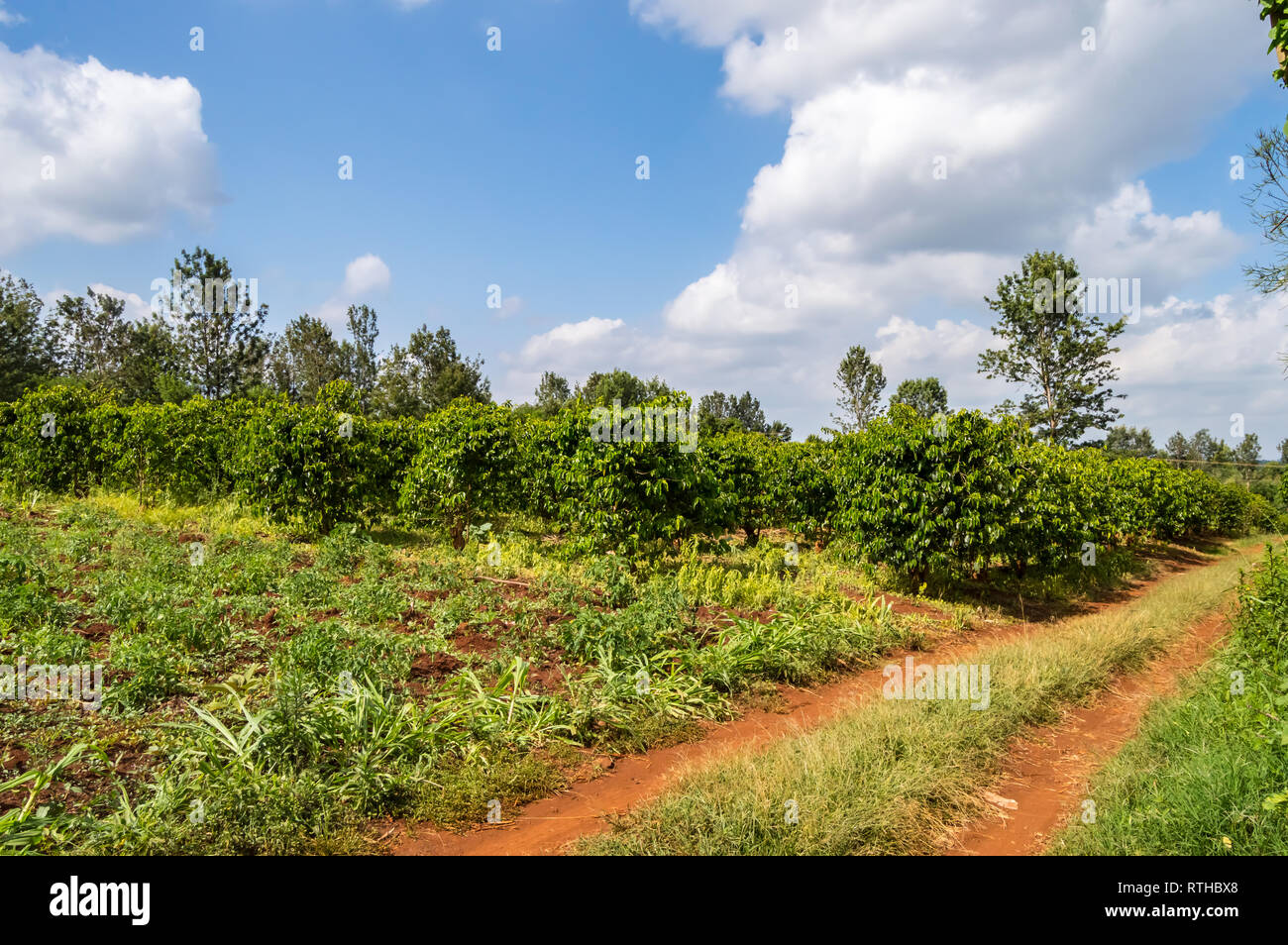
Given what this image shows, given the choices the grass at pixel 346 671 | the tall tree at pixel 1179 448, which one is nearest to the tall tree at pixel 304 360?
the grass at pixel 346 671

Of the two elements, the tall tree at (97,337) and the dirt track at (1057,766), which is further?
the tall tree at (97,337)

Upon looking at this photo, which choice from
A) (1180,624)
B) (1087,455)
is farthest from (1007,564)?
(1087,455)

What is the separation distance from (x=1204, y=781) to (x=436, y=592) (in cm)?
701

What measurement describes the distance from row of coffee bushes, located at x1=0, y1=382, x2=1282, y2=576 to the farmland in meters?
0.06

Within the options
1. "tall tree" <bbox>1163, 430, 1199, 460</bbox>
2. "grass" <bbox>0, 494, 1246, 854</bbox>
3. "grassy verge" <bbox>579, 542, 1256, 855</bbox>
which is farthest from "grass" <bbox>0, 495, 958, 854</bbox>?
"tall tree" <bbox>1163, 430, 1199, 460</bbox>

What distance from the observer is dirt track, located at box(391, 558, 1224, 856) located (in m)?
3.72

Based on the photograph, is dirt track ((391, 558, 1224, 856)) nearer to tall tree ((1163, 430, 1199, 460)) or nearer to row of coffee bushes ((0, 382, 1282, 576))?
row of coffee bushes ((0, 382, 1282, 576))

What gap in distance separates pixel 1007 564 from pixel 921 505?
5.60 m

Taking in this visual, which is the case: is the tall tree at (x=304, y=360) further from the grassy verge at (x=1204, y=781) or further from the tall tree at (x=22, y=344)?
the grassy verge at (x=1204, y=781)

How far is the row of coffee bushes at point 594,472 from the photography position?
9789 millimetres

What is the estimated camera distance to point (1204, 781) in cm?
375

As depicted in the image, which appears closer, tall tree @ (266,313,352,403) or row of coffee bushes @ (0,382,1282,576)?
row of coffee bushes @ (0,382,1282,576)

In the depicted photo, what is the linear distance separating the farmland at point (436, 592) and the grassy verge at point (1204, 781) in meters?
0.92
